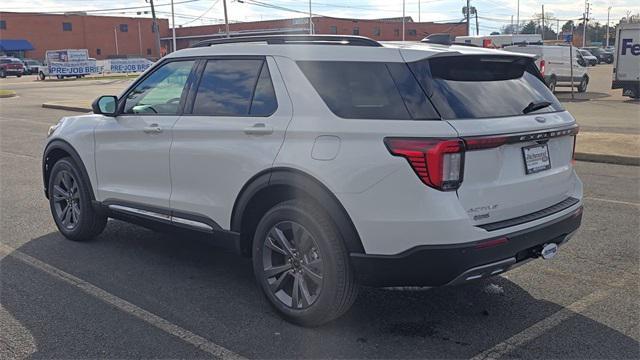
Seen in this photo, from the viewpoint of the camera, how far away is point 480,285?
4.72 meters

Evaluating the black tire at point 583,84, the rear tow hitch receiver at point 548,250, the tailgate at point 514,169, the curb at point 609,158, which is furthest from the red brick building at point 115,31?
the rear tow hitch receiver at point 548,250

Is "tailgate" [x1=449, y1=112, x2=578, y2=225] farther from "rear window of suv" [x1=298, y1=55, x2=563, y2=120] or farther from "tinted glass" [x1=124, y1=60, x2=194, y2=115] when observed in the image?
"tinted glass" [x1=124, y1=60, x2=194, y2=115]

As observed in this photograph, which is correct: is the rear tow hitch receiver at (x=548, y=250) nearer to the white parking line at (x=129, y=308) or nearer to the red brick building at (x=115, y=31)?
the white parking line at (x=129, y=308)

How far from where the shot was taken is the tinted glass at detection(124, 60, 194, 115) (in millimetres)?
4891

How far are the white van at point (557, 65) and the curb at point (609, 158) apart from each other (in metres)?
15.7

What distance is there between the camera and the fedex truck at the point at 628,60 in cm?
2370

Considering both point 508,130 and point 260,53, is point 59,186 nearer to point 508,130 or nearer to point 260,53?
point 260,53

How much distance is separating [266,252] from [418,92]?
→ 146 cm

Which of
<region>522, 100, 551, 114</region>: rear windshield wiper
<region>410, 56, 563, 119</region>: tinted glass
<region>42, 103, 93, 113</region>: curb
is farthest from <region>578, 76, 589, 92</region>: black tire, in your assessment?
<region>522, 100, 551, 114</region>: rear windshield wiper

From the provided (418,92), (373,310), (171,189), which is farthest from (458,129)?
(171,189)

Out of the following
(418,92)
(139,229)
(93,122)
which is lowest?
(139,229)

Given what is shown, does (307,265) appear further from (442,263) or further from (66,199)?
(66,199)

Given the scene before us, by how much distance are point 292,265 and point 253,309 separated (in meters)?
0.51

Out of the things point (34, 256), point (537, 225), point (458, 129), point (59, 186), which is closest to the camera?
point (458, 129)
